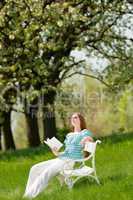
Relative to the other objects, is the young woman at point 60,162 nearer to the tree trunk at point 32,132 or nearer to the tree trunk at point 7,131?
the tree trunk at point 32,132

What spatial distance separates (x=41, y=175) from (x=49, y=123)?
17476mm

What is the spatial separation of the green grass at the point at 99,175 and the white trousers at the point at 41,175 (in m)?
0.18

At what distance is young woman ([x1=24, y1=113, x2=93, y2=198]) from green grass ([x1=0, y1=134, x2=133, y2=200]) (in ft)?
0.80

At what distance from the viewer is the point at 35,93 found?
2736 cm

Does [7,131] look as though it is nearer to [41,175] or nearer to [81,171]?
[41,175]

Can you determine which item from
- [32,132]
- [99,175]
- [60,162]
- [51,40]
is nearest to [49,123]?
[32,132]

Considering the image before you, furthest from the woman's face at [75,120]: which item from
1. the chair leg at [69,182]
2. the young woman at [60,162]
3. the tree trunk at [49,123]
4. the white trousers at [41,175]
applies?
the tree trunk at [49,123]

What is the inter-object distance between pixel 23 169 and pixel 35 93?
9818 millimetres

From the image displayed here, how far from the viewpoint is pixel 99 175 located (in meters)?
13.9

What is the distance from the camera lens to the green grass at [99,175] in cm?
1164

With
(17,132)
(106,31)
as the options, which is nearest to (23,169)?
(106,31)

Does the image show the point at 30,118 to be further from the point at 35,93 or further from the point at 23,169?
the point at 23,169

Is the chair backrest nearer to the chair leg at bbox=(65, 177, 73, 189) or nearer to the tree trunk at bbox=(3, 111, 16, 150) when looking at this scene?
the chair leg at bbox=(65, 177, 73, 189)

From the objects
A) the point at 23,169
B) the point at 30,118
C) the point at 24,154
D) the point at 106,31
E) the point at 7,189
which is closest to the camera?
the point at 7,189
